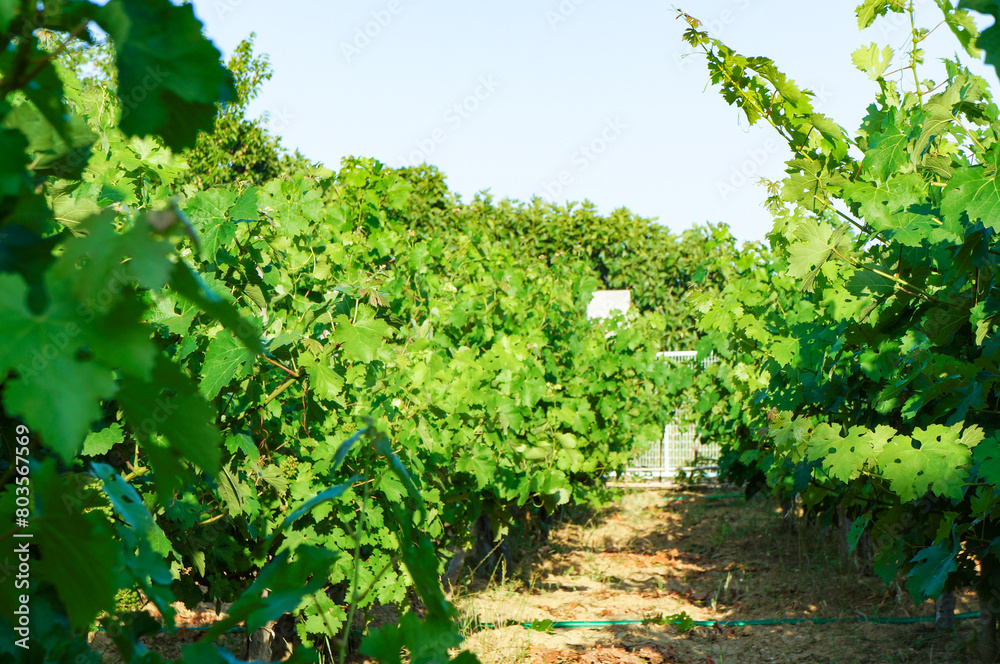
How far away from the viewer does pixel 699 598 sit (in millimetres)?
6453

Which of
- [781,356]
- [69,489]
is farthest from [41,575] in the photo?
[781,356]

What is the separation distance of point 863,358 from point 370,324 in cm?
205

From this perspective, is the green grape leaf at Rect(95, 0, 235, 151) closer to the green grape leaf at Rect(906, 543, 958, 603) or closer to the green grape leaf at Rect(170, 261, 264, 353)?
the green grape leaf at Rect(170, 261, 264, 353)

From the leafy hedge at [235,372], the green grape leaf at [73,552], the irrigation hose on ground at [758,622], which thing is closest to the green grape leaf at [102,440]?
the leafy hedge at [235,372]

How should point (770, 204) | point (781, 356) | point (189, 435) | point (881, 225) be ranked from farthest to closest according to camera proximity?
point (781, 356)
point (770, 204)
point (881, 225)
point (189, 435)

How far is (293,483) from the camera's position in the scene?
3250 millimetres

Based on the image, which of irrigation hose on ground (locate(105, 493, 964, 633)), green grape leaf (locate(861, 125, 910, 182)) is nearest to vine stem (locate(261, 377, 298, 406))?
green grape leaf (locate(861, 125, 910, 182))

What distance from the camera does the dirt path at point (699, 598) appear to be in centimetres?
483

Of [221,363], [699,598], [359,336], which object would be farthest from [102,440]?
[699,598]

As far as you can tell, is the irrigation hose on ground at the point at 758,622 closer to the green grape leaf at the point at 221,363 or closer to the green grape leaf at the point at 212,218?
the green grape leaf at the point at 221,363

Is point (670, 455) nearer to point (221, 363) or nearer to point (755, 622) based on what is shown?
point (755, 622)

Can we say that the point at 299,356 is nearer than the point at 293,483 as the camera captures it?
Yes

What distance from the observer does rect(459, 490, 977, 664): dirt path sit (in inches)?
190

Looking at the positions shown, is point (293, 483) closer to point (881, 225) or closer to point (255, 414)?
point (255, 414)
